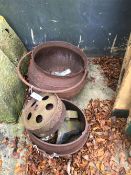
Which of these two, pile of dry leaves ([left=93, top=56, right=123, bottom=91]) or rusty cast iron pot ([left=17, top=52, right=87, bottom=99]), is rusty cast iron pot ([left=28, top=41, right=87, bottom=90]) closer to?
rusty cast iron pot ([left=17, top=52, right=87, bottom=99])

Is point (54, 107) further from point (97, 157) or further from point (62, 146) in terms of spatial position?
point (97, 157)

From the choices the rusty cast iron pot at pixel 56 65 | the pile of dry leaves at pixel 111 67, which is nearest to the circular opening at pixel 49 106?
the rusty cast iron pot at pixel 56 65

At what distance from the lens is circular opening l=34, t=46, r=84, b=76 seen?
13.5 feet

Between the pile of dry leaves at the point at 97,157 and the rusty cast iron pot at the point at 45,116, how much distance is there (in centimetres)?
39

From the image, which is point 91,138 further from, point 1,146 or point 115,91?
point 1,146

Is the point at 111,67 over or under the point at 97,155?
over

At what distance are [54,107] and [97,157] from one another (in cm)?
84

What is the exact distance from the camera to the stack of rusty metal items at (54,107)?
3314mm

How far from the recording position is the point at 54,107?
3.34m

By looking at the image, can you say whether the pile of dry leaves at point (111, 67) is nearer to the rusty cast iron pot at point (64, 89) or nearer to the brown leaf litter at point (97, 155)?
the brown leaf litter at point (97, 155)

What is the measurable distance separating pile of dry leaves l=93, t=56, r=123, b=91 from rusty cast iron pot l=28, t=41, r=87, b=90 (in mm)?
484

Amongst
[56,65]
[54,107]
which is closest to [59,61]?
[56,65]

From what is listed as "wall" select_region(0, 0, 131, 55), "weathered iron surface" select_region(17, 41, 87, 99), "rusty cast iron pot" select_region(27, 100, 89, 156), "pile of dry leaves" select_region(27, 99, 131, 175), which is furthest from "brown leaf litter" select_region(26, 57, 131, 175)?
"wall" select_region(0, 0, 131, 55)

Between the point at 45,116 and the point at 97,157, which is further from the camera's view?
the point at 97,157
